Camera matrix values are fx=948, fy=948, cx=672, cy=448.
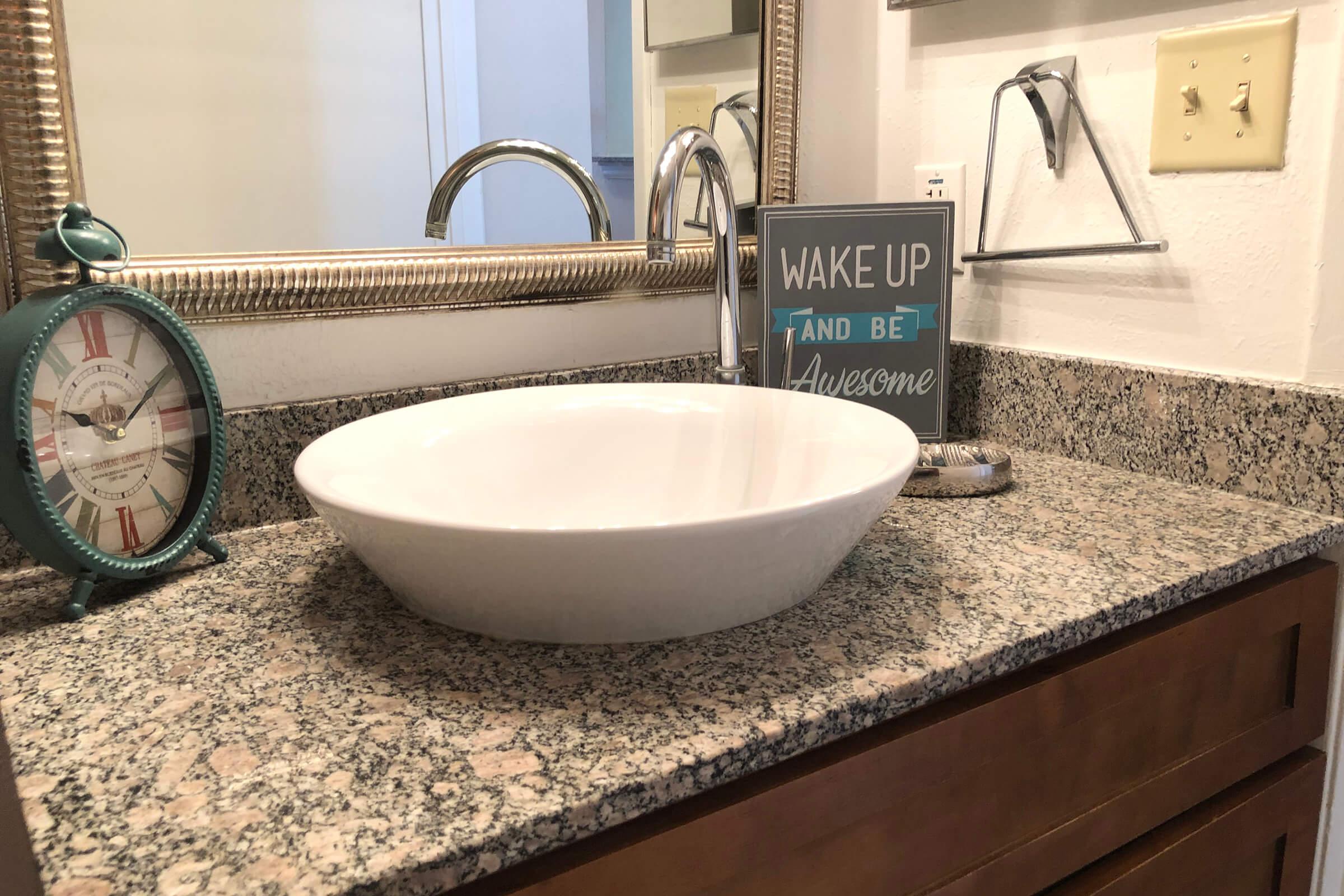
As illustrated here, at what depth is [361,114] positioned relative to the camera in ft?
2.88

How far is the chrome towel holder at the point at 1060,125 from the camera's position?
914 millimetres

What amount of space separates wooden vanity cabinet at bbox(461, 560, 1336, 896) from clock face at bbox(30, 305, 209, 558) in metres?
0.42

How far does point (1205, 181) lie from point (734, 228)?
43 centimetres

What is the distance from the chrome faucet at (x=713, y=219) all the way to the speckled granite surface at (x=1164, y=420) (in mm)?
307

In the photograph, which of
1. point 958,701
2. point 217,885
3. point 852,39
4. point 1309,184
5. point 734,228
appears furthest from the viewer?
point 852,39

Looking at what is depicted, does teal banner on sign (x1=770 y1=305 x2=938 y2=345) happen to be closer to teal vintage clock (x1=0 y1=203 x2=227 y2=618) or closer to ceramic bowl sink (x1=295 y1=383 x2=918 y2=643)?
ceramic bowl sink (x1=295 y1=383 x2=918 y2=643)

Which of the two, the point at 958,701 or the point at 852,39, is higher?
the point at 852,39

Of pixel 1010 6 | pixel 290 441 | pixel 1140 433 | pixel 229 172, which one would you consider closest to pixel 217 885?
pixel 290 441

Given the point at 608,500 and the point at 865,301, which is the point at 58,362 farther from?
the point at 865,301

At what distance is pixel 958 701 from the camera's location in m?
0.60

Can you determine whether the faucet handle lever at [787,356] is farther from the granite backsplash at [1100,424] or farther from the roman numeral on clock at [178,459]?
the roman numeral on clock at [178,459]

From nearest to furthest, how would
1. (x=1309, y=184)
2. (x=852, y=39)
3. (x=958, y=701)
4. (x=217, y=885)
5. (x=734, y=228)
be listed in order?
(x=217, y=885) → (x=958, y=701) → (x=1309, y=184) → (x=734, y=228) → (x=852, y=39)

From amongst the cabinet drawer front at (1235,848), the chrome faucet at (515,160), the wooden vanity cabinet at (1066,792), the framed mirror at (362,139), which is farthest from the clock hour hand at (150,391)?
the cabinet drawer front at (1235,848)

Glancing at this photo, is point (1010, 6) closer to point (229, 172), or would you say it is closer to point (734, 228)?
point (734, 228)
